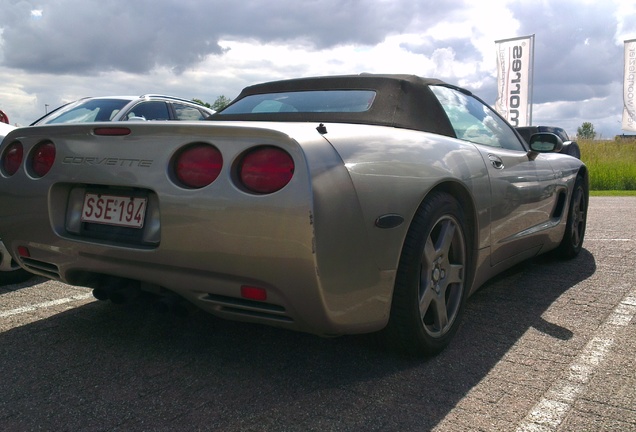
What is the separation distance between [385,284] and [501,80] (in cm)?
2060

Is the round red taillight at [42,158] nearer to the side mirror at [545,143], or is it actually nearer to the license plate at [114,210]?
the license plate at [114,210]

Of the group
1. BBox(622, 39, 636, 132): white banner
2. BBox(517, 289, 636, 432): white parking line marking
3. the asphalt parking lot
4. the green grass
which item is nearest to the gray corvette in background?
the asphalt parking lot

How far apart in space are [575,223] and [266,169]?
353 cm

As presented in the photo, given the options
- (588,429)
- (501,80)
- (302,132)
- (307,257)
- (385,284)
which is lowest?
(588,429)

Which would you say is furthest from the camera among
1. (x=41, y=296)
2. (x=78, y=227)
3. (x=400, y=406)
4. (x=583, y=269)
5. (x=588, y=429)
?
(x=583, y=269)

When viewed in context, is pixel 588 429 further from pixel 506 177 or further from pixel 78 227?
pixel 78 227

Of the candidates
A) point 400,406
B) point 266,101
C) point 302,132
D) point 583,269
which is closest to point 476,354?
point 400,406

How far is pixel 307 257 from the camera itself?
7.10ft

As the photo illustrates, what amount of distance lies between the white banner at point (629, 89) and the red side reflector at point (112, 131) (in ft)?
82.2

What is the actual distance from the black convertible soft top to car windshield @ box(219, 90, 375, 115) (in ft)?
0.17

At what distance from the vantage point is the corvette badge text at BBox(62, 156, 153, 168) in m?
2.48

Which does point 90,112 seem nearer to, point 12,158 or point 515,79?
point 12,158

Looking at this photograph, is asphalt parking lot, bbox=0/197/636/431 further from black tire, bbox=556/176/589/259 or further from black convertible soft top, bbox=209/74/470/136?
black tire, bbox=556/176/589/259

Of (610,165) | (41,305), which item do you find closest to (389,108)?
(41,305)
